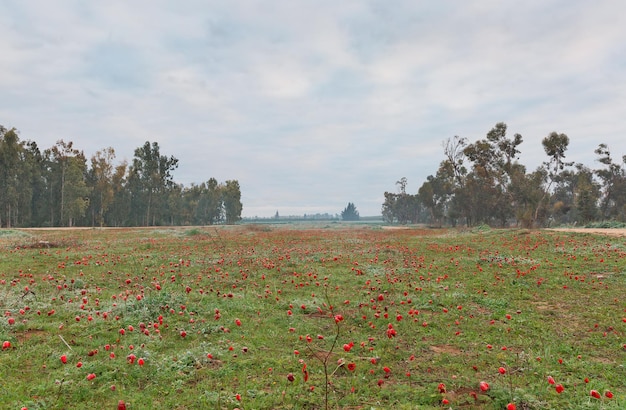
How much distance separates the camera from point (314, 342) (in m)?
7.11

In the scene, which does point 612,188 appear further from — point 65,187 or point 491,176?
point 65,187

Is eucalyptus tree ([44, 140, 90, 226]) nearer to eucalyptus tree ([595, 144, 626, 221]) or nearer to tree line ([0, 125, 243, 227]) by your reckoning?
tree line ([0, 125, 243, 227])

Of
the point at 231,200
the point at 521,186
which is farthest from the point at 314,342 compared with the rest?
the point at 231,200

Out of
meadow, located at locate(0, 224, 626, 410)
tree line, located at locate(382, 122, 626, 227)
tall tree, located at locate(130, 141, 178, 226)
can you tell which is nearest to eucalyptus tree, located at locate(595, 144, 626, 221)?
tree line, located at locate(382, 122, 626, 227)

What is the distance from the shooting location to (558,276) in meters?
13.2

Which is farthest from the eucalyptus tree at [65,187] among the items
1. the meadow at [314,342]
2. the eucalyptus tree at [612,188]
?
the eucalyptus tree at [612,188]

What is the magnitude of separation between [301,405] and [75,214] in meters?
88.6

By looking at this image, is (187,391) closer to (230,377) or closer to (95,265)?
(230,377)

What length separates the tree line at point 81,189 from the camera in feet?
232

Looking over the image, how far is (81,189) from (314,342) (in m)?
86.3

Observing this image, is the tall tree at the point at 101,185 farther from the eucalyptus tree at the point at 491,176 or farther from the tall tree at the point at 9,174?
the eucalyptus tree at the point at 491,176

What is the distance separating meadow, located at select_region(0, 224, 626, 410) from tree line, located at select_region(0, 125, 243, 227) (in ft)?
242

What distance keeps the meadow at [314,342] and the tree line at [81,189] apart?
242 ft

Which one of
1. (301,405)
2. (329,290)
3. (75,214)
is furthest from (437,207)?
(301,405)
